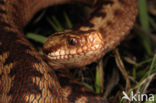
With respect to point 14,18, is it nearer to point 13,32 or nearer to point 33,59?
point 13,32

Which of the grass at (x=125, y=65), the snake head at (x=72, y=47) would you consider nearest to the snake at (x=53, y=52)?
the snake head at (x=72, y=47)

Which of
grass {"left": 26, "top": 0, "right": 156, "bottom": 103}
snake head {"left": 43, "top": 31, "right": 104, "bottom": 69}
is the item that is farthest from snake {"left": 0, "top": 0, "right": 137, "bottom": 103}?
grass {"left": 26, "top": 0, "right": 156, "bottom": 103}

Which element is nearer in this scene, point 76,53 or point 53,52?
point 76,53

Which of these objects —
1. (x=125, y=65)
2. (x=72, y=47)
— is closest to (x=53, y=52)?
(x=72, y=47)

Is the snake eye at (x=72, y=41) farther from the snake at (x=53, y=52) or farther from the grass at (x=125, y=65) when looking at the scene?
the grass at (x=125, y=65)

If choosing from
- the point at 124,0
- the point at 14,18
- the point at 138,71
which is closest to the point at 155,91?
the point at 138,71

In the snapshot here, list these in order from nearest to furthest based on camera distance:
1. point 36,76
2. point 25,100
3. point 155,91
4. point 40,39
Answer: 1. point 25,100
2. point 36,76
3. point 155,91
4. point 40,39

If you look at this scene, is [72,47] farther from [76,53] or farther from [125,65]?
[125,65]
